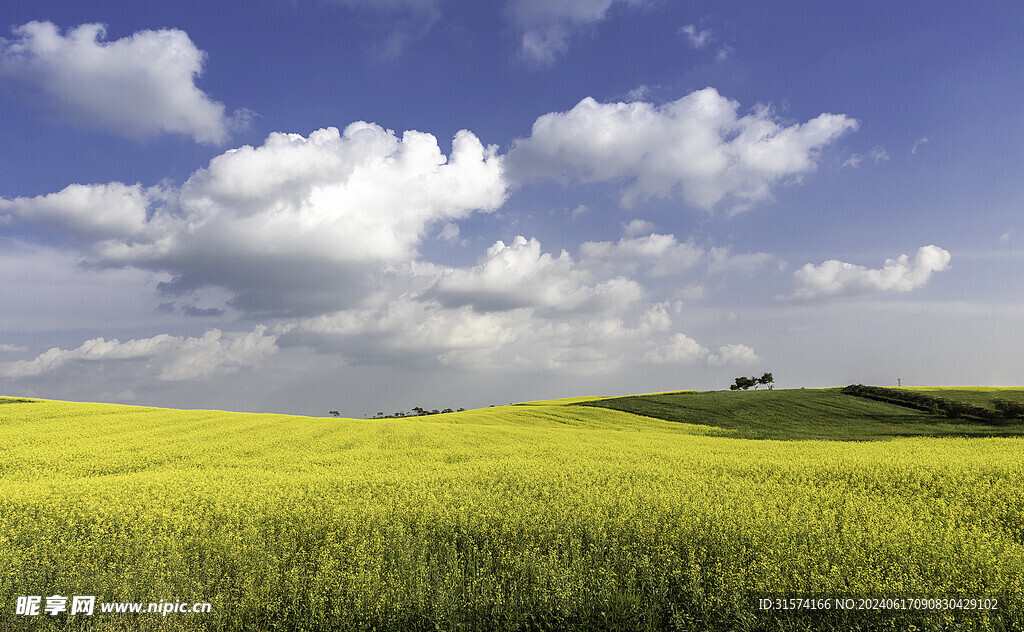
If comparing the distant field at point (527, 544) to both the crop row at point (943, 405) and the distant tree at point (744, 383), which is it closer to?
the crop row at point (943, 405)

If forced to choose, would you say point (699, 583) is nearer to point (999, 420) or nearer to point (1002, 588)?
point (1002, 588)

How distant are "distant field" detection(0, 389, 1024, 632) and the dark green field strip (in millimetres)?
26519

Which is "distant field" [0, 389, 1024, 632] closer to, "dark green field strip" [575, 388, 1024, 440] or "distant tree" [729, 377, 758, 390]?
"dark green field strip" [575, 388, 1024, 440]

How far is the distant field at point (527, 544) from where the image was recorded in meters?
5.45

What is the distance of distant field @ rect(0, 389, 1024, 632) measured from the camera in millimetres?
5453

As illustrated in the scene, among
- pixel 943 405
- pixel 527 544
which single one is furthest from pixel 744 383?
pixel 527 544

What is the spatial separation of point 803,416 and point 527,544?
45293mm

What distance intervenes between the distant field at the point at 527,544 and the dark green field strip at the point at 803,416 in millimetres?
26519

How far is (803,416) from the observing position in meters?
43.7

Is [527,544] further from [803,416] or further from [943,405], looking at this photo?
[943,405]

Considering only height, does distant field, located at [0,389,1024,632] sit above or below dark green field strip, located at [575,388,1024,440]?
above

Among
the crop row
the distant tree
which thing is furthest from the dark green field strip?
the distant tree

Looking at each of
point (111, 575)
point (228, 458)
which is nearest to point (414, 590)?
point (111, 575)

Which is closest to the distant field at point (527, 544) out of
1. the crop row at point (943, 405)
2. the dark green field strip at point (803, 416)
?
the dark green field strip at point (803, 416)
